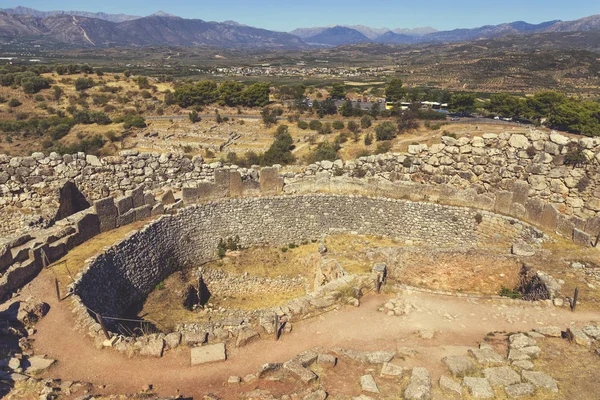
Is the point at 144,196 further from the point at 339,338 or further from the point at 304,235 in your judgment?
the point at 339,338

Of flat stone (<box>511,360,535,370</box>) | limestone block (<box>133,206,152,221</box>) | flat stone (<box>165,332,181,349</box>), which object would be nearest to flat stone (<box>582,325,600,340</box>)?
flat stone (<box>511,360,535,370</box>)

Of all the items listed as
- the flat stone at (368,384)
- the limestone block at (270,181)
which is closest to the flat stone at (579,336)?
the flat stone at (368,384)

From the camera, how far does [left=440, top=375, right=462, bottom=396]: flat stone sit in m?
8.03

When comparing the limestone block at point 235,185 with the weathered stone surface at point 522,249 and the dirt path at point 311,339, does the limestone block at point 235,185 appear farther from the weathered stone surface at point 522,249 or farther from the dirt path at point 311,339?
the weathered stone surface at point 522,249

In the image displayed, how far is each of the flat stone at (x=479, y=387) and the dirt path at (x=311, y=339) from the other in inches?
26.0

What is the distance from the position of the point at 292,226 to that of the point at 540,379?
1108 centimetres

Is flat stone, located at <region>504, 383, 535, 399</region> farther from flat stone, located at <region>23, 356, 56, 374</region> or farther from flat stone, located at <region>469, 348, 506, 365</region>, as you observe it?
flat stone, located at <region>23, 356, 56, 374</region>

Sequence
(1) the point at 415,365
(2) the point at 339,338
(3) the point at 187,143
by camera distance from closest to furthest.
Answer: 1. (1) the point at 415,365
2. (2) the point at 339,338
3. (3) the point at 187,143

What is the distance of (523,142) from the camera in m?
17.6

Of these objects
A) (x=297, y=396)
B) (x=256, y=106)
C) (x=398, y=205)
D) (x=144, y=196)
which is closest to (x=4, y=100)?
(x=256, y=106)

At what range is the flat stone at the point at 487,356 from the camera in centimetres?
895

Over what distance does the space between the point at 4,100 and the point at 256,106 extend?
38.4 meters

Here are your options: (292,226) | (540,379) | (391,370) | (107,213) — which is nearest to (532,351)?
(540,379)

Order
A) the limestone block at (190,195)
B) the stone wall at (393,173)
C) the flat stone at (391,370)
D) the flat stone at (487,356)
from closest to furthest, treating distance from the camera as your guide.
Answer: the flat stone at (391,370) < the flat stone at (487,356) < the stone wall at (393,173) < the limestone block at (190,195)
